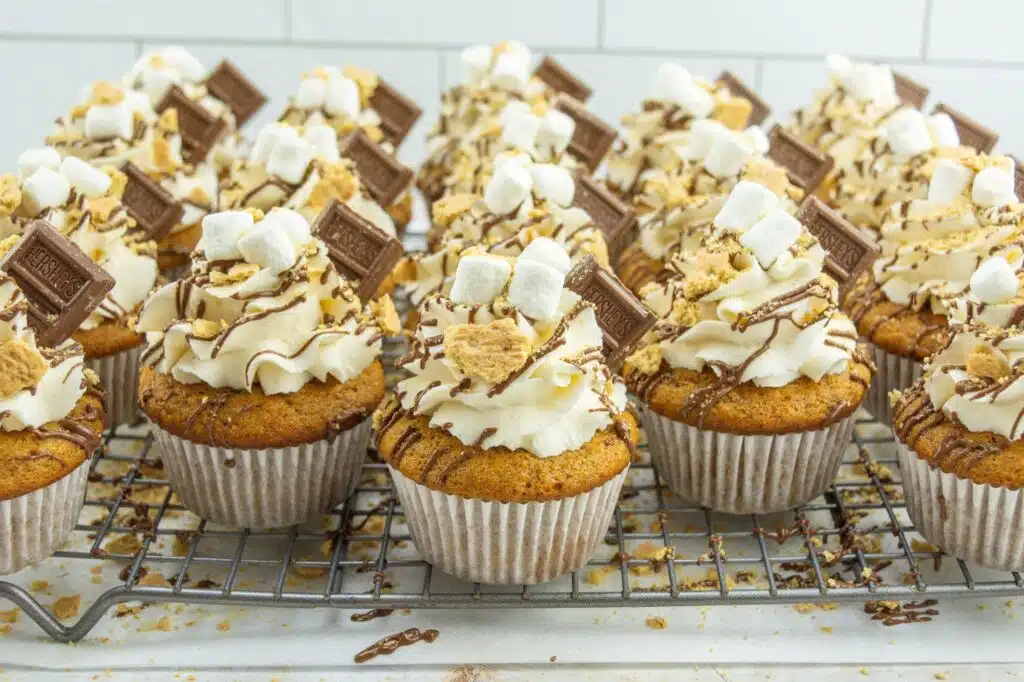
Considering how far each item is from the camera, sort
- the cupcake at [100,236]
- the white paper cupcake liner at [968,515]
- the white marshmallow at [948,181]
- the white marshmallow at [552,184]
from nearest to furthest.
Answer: the white paper cupcake liner at [968,515] → the cupcake at [100,236] → the white marshmallow at [948,181] → the white marshmallow at [552,184]

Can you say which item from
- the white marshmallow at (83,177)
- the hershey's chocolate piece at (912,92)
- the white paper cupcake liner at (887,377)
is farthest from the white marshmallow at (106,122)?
the hershey's chocolate piece at (912,92)

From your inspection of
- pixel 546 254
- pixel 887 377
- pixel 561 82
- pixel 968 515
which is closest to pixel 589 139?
pixel 561 82

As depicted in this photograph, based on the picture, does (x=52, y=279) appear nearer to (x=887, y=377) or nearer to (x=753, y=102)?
(x=887, y=377)

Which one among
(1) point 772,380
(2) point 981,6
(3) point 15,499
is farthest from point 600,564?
(2) point 981,6

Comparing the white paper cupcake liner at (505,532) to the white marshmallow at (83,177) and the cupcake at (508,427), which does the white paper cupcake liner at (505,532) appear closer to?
the cupcake at (508,427)

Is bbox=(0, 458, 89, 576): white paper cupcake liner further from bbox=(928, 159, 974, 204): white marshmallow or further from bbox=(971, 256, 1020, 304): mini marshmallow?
bbox=(928, 159, 974, 204): white marshmallow

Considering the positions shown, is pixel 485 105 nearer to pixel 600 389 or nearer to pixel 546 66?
pixel 546 66

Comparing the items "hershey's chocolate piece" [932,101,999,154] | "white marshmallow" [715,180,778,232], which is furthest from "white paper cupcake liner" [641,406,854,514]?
"hershey's chocolate piece" [932,101,999,154]
